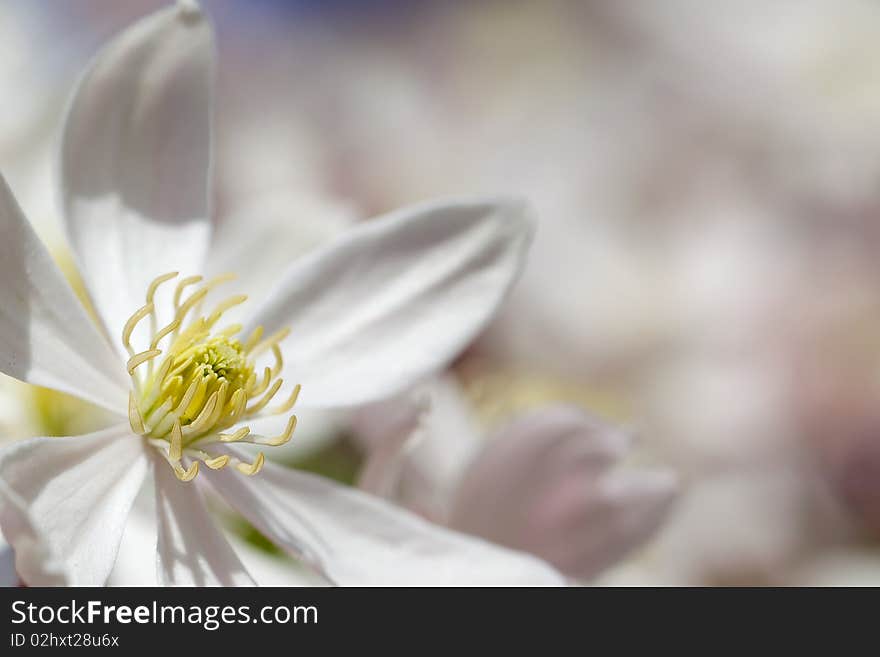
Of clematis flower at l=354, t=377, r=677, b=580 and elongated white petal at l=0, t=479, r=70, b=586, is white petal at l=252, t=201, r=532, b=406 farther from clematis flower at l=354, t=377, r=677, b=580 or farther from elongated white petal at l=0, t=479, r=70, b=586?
elongated white petal at l=0, t=479, r=70, b=586

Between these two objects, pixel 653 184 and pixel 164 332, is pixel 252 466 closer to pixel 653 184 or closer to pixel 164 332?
pixel 164 332

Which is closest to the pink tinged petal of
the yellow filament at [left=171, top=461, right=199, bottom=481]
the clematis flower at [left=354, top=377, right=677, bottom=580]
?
the clematis flower at [left=354, top=377, right=677, bottom=580]

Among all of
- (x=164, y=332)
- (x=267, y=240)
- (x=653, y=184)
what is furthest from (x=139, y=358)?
(x=653, y=184)

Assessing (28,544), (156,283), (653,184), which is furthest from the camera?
(653,184)

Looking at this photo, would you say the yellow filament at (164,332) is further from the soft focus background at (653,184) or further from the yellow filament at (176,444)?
the soft focus background at (653,184)

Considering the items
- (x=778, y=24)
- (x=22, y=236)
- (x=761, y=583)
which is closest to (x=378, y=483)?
(x=22, y=236)

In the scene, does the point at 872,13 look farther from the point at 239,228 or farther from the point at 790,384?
the point at 239,228
